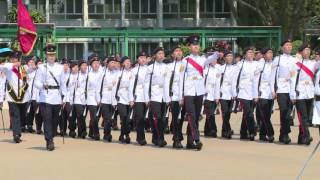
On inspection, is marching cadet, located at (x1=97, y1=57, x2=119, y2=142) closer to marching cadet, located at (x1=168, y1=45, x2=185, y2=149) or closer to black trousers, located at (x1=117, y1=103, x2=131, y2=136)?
black trousers, located at (x1=117, y1=103, x2=131, y2=136)

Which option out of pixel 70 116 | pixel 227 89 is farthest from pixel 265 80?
pixel 70 116

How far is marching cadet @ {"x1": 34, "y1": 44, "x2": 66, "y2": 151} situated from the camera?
15867 millimetres

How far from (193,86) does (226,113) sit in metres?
3.12

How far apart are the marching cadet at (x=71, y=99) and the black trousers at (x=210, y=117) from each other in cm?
311

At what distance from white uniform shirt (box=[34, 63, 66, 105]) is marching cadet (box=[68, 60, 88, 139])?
268 centimetres

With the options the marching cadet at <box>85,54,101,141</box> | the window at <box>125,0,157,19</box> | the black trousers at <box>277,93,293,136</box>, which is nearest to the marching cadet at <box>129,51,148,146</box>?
the marching cadet at <box>85,54,101,141</box>

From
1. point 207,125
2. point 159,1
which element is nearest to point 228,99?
point 207,125

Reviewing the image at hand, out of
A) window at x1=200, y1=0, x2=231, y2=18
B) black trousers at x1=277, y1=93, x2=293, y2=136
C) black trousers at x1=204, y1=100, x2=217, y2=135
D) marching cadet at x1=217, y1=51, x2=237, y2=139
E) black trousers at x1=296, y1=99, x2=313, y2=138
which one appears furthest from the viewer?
window at x1=200, y1=0, x2=231, y2=18

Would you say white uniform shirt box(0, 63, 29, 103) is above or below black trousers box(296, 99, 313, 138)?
above

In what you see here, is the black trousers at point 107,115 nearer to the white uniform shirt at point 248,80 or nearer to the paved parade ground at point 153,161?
the paved parade ground at point 153,161

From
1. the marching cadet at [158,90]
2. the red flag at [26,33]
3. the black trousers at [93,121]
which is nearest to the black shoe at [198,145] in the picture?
the marching cadet at [158,90]

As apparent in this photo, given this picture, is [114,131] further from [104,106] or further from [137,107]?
[137,107]

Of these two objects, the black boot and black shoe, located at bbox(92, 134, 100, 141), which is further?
black shoe, located at bbox(92, 134, 100, 141)

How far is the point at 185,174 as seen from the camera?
1212 cm
